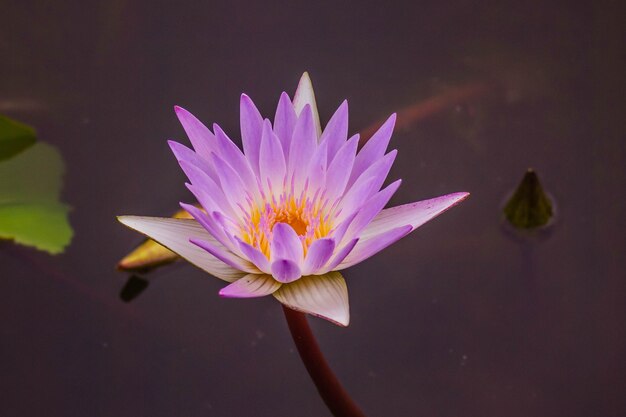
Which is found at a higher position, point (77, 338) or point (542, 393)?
point (542, 393)

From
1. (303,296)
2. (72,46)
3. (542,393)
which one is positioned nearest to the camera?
(303,296)

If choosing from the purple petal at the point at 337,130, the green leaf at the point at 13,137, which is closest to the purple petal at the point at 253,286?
the purple petal at the point at 337,130

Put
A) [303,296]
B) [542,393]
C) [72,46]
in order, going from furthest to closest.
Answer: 1. [72,46]
2. [542,393]
3. [303,296]

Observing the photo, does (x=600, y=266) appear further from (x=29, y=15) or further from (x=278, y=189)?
(x=29, y=15)

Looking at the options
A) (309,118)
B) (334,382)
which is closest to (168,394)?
(334,382)

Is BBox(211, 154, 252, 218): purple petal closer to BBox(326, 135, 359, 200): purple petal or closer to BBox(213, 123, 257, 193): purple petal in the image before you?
BBox(213, 123, 257, 193): purple petal

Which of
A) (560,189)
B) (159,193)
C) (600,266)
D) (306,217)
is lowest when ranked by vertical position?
(159,193)

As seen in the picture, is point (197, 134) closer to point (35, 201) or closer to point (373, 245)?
point (373, 245)
